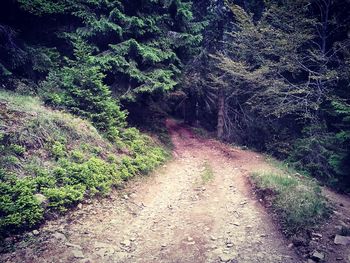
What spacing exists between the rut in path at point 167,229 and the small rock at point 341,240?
1.23 metres

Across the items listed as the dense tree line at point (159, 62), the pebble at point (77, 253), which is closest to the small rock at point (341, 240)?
the dense tree line at point (159, 62)

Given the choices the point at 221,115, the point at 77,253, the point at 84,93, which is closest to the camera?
the point at 77,253

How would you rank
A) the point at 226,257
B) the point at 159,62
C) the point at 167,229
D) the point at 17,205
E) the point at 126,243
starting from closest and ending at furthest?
the point at 17,205, the point at 226,257, the point at 126,243, the point at 167,229, the point at 159,62

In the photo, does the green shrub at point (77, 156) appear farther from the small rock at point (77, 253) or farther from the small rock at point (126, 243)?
the small rock at point (77, 253)

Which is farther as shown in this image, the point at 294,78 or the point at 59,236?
the point at 294,78

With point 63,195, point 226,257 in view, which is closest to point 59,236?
point 63,195

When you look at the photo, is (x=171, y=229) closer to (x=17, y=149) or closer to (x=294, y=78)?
(x=17, y=149)

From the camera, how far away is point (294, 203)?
7.78m

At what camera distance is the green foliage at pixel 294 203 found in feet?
23.2

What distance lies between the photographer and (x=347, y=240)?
258 inches

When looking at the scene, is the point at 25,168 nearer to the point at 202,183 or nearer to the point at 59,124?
the point at 59,124

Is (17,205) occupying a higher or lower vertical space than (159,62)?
lower

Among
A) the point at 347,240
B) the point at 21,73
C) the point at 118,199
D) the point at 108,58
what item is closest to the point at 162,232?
the point at 118,199

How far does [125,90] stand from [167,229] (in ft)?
24.5
